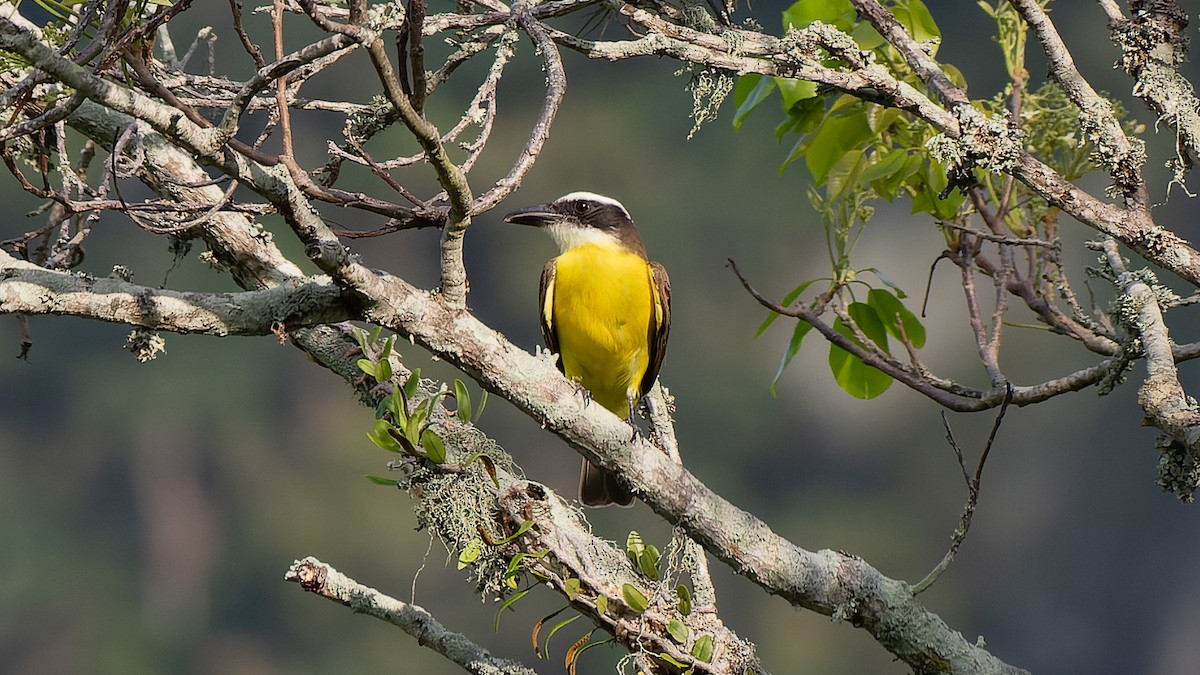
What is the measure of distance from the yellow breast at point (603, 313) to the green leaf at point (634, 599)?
1.45 m

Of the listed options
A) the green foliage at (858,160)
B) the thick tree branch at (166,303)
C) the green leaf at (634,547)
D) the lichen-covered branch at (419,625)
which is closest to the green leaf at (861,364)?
the green foliage at (858,160)

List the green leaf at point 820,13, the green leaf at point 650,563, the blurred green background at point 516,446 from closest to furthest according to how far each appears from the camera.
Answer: the green leaf at point 650,563 < the green leaf at point 820,13 < the blurred green background at point 516,446

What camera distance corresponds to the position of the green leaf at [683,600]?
165 cm

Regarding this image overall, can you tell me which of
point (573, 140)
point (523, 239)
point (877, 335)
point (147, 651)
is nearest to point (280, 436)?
point (147, 651)

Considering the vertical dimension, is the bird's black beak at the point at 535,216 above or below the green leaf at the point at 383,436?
above

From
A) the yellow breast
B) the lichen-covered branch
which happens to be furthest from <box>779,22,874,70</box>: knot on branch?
the yellow breast

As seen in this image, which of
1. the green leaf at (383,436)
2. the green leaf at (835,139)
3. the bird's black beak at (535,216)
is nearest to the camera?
the green leaf at (383,436)

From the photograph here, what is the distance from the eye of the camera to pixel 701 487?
173cm

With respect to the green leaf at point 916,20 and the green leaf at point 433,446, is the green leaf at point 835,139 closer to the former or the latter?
the green leaf at point 916,20

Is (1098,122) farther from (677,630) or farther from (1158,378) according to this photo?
(677,630)

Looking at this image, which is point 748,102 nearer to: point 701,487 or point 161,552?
point 701,487

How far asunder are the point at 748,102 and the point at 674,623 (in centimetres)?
93

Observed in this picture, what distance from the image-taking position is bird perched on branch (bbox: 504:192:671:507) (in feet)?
10.00

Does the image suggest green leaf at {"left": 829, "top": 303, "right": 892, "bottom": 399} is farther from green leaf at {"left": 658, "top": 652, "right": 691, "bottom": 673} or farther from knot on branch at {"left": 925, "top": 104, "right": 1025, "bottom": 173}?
green leaf at {"left": 658, "top": 652, "right": 691, "bottom": 673}
